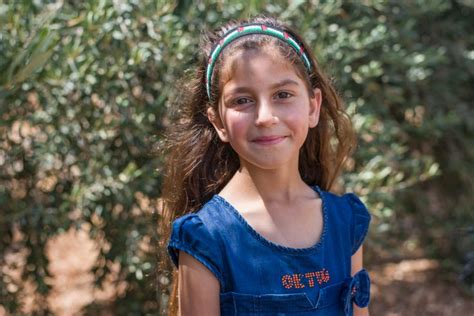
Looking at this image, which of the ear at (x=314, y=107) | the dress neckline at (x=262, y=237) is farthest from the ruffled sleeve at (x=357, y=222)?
the ear at (x=314, y=107)

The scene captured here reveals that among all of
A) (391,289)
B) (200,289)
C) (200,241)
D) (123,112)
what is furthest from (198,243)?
(391,289)

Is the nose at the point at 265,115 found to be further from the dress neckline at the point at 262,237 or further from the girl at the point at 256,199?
the dress neckline at the point at 262,237

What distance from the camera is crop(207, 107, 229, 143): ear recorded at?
252 centimetres

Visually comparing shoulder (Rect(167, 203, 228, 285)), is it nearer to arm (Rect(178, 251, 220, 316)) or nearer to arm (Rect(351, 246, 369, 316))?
arm (Rect(178, 251, 220, 316))

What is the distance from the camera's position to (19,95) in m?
3.55

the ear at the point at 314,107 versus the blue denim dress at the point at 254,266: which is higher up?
the ear at the point at 314,107

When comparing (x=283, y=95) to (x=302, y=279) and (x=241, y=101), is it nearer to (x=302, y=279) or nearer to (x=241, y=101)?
(x=241, y=101)

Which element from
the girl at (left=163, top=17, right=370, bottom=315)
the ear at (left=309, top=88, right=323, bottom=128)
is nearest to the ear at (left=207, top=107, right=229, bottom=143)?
the girl at (left=163, top=17, right=370, bottom=315)

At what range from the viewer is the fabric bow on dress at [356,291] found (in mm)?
2467

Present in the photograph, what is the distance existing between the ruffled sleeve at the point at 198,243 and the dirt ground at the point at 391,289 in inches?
95.6

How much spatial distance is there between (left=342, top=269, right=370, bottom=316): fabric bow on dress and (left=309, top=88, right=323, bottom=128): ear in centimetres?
45

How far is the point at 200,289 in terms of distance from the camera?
232 cm

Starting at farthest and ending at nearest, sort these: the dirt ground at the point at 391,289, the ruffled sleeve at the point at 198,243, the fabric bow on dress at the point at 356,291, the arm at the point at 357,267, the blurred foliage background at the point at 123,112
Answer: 1. the dirt ground at the point at 391,289
2. the blurred foliage background at the point at 123,112
3. the arm at the point at 357,267
4. the fabric bow on dress at the point at 356,291
5. the ruffled sleeve at the point at 198,243

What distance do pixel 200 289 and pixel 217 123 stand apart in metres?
0.49
